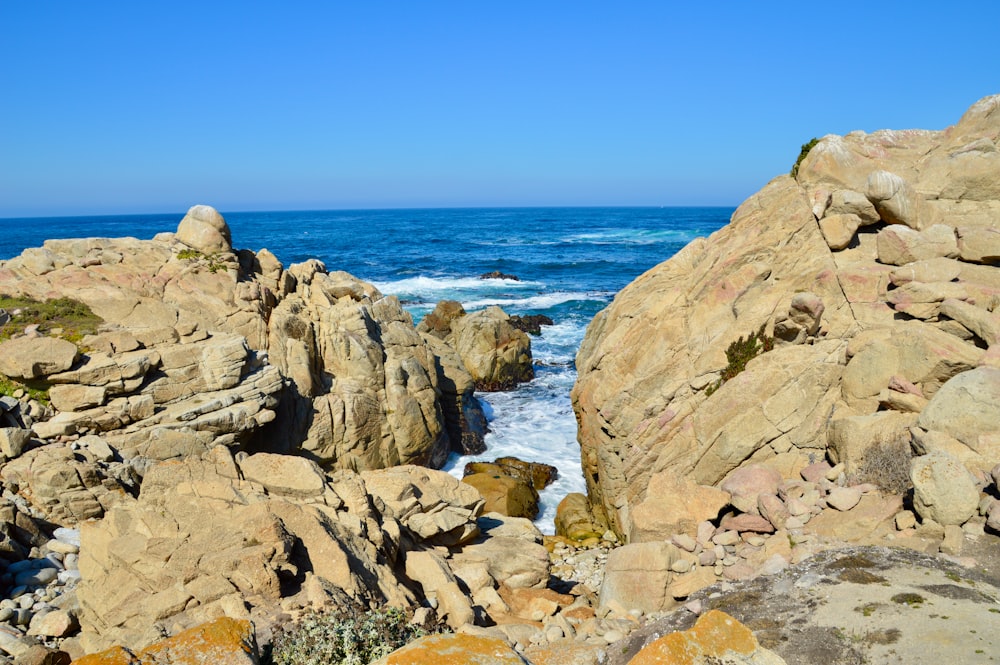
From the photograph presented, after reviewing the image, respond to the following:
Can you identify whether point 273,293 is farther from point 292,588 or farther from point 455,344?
point 292,588

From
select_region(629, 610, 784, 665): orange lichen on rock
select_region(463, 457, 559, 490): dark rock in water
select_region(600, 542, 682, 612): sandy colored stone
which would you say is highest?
select_region(629, 610, 784, 665): orange lichen on rock

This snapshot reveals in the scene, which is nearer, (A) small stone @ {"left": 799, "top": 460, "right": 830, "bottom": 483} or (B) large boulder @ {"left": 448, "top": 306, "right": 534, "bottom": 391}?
(A) small stone @ {"left": 799, "top": 460, "right": 830, "bottom": 483}

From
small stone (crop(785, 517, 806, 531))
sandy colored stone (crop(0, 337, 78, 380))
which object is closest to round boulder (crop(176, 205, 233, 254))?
sandy colored stone (crop(0, 337, 78, 380))

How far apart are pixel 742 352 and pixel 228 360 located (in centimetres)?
1400

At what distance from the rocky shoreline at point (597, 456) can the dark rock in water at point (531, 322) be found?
20.7m

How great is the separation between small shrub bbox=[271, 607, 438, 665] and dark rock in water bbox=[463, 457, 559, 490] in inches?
569

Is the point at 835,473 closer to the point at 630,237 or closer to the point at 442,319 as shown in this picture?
the point at 442,319

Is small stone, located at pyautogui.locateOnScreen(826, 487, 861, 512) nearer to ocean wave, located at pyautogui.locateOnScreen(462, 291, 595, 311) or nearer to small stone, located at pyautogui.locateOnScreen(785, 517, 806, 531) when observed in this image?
small stone, located at pyautogui.locateOnScreen(785, 517, 806, 531)

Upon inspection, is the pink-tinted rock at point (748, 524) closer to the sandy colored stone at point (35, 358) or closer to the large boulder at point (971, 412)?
the large boulder at point (971, 412)

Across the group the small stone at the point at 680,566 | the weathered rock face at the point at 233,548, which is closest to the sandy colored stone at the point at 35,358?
the weathered rock face at the point at 233,548

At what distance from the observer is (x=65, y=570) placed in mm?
12148

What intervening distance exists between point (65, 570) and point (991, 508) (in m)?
16.2

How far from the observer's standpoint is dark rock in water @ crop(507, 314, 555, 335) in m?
45.0

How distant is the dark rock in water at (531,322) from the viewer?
1772 inches
